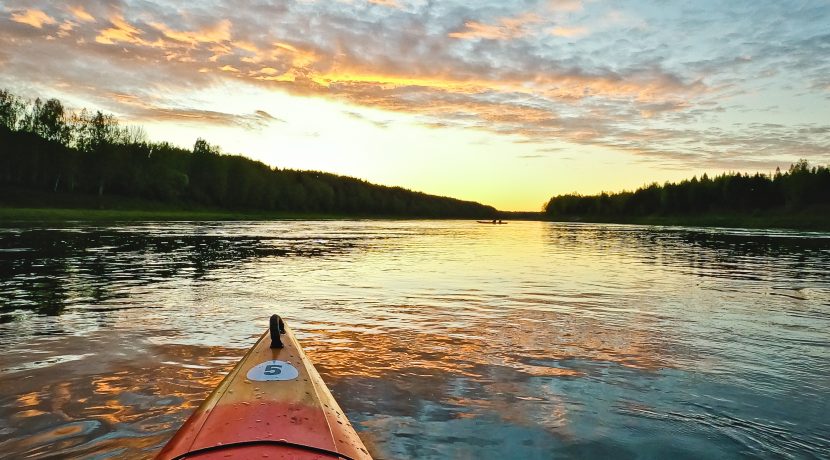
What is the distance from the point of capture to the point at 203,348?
982 centimetres

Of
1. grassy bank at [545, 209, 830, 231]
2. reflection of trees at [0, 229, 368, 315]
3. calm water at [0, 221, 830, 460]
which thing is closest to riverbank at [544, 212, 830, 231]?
grassy bank at [545, 209, 830, 231]

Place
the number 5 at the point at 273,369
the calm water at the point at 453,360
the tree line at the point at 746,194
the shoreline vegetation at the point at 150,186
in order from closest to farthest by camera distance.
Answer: the number 5 at the point at 273,369 → the calm water at the point at 453,360 → the shoreline vegetation at the point at 150,186 → the tree line at the point at 746,194

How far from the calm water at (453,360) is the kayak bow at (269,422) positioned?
4.13ft

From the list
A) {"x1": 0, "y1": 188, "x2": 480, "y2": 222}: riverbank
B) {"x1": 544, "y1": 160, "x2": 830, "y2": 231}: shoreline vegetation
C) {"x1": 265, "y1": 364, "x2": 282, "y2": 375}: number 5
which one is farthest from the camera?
{"x1": 544, "y1": 160, "x2": 830, "y2": 231}: shoreline vegetation

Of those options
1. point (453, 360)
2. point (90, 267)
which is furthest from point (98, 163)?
point (453, 360)

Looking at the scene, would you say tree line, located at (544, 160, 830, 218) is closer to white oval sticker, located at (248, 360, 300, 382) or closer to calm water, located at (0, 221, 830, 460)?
calm water, located at (0, 221, 830, 460)

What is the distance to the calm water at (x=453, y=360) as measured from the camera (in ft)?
20.2

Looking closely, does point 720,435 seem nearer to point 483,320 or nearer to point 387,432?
point 387,432

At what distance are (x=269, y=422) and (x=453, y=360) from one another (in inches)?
214

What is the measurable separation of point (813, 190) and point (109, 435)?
168m

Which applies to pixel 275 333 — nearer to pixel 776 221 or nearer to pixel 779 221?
pixel 779 221

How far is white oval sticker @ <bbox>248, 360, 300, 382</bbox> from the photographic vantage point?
5382 millimetres

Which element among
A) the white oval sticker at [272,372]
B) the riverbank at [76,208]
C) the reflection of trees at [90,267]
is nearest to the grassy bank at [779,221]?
the reflection of trees at [90,267]

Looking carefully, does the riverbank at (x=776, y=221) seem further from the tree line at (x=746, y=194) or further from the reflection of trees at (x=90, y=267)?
the reflection of trees at (x=90, y=267)
